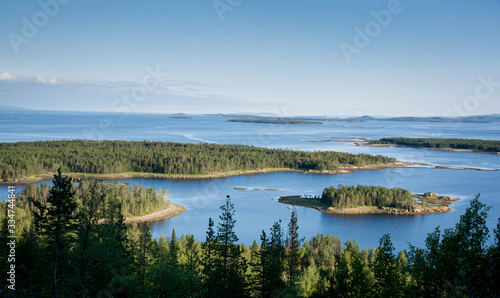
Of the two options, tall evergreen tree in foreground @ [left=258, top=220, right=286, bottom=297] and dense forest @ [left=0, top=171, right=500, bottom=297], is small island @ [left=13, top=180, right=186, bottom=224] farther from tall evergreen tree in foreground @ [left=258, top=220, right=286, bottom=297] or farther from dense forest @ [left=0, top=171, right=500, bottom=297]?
tall evergreen tree in foreground @ [left=258, top=220, right=286, bottom=297]

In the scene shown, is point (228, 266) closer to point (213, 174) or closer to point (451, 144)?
point (213, 174)

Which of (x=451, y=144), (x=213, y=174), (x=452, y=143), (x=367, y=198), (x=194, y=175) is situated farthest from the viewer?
(x=452, y=143)

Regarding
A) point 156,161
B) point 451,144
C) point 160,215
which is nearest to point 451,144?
point 451,144

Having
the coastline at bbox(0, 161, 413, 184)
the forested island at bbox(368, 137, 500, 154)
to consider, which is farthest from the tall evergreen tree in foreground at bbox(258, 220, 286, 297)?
the forested island at bbox(368, 137, 500, 154)

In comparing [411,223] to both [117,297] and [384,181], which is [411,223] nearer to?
[384,181]

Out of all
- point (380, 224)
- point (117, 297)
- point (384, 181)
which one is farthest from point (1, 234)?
point (384, 181)

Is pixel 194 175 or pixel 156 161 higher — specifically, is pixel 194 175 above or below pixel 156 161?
below

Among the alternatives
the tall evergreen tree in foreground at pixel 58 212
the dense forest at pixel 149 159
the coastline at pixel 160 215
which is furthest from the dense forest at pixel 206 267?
the dense forest at pixel 149 159
